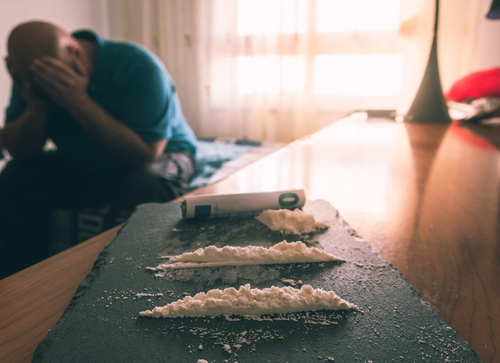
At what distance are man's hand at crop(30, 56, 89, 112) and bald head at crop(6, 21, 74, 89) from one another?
2 centimetres

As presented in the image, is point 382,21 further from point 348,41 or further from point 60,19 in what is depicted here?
point 60,19

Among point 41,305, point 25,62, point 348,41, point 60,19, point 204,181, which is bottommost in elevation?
point 204,181

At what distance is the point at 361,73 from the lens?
2.44 meters

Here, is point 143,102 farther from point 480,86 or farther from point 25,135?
point 480,86

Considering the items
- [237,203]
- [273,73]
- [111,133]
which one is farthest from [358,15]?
[237,203]

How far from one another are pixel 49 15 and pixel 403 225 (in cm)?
297

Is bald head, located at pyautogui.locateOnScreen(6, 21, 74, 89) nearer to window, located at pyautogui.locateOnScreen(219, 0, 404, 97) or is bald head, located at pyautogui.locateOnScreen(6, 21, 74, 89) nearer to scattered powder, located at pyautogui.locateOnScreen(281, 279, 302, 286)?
scattered powder, located at pyautogui.locateOnScreen(281, 279, 302, 286)

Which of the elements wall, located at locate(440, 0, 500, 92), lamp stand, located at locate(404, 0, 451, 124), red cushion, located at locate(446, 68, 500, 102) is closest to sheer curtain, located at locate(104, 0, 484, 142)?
wall, located at locate(440, 0, 500, 92)

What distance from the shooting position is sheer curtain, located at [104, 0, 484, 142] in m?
2.28

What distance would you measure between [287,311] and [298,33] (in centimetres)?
252

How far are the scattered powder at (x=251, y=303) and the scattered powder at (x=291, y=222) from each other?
12 cm

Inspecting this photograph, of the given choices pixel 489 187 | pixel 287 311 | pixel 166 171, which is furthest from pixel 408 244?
pixel 166 171

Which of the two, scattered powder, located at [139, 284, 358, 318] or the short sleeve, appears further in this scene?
the short sleeve

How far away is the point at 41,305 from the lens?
28 cm
